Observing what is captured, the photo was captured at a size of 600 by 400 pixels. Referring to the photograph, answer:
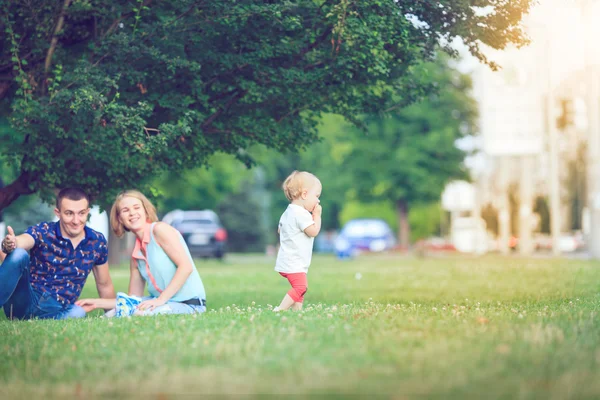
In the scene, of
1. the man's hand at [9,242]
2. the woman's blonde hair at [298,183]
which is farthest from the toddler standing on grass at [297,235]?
the man's hand at [9,242]

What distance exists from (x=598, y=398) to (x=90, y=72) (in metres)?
7.13

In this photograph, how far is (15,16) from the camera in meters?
10.5

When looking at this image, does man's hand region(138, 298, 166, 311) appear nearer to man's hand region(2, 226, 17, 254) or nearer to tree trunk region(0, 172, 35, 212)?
man's hand region(2, 226, 17, 254)

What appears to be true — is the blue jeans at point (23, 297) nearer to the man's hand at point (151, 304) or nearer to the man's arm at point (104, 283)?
the man's arm at point (104, 283)

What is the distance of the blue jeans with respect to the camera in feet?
27.6

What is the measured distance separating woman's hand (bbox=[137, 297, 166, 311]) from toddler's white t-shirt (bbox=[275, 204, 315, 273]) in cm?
132

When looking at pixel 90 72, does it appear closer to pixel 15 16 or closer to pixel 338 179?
pixel 15 16

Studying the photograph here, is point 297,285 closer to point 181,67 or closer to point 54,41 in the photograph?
point 181,67

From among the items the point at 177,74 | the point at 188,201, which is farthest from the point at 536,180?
the point at 177,74

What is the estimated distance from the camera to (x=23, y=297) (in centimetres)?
886

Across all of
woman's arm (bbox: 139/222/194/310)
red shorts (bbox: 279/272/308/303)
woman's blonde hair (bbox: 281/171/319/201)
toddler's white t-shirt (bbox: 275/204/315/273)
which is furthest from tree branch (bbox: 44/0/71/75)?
red shorts (bbox: 279/272/308/303)

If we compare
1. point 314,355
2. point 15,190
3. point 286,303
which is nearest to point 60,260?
point 286,303

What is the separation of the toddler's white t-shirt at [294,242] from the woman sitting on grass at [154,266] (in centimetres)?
89

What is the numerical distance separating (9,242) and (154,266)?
1347 mm
